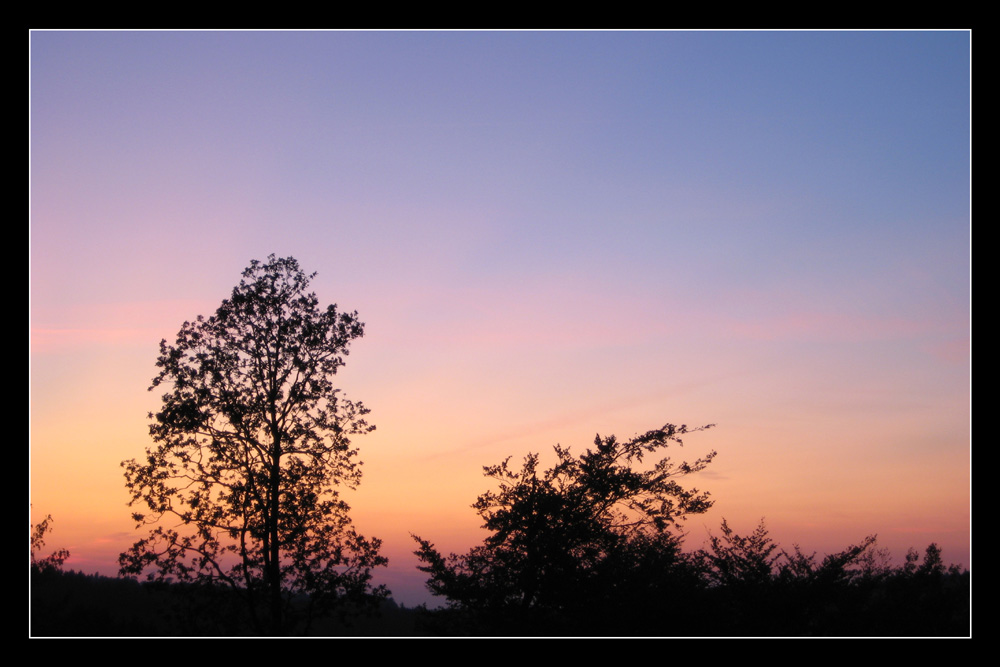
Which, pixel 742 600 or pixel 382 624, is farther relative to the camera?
pixel 382 624

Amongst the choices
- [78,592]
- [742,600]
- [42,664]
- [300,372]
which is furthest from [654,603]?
[78,592]

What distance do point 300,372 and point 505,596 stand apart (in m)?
10.6

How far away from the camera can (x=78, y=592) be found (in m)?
68.6

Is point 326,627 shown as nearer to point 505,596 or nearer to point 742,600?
point 505,596

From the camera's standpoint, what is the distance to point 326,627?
26.8 metres
